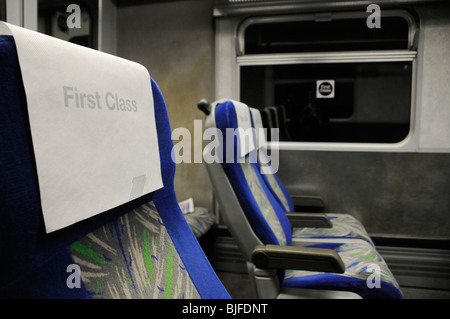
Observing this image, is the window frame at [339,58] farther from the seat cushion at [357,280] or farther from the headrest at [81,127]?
the headrest at [81,127]

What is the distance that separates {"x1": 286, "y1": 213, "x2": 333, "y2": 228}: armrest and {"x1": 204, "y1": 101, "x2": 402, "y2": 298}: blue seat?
53 cm

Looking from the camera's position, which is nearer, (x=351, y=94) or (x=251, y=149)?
(x=251, y=149)

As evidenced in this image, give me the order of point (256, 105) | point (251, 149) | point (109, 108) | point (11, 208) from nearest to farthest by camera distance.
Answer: point (11, 208)
point (109, 108)
point (251, 149)
point (256, 105)

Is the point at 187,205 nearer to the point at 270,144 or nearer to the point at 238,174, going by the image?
the point at 270,144

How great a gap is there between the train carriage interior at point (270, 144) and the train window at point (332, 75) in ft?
0.03

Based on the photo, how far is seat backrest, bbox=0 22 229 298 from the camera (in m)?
0.48

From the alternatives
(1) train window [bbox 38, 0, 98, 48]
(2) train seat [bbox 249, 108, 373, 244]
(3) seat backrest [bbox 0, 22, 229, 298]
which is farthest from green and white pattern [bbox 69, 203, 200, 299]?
(1) train window [bbox 38, 0, 98, 48]

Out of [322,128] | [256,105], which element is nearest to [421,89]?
[322,128]

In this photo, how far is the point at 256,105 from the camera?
282cm

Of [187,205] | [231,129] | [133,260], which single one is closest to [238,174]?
[231,129]

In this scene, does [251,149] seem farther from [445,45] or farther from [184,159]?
[445,45]

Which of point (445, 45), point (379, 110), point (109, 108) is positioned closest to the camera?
point (109, 108)

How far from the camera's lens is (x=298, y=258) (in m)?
1.44

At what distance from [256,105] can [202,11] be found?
852 mm
